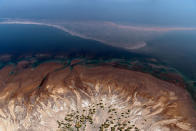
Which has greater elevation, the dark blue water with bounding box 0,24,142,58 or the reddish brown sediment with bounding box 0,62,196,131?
the dark blue water with bounding box 0,24,142,58

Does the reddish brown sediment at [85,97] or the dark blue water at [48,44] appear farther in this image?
the dark blue water at [48,44]

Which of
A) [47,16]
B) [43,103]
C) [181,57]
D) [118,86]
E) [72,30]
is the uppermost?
[47,16]

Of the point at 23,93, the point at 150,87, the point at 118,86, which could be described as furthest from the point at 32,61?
the point at 150,87

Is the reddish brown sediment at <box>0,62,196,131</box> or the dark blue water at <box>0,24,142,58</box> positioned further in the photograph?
the dark blue water at <box>0,24,142,58</box>

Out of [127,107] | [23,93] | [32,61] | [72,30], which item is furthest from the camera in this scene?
[72,30]

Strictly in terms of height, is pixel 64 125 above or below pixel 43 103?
below

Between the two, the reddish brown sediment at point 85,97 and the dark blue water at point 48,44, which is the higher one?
the dark blue water at point 48,44

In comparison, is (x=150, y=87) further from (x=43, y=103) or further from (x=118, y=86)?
(x=43, y=103)

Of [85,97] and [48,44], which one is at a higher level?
[48,44]
